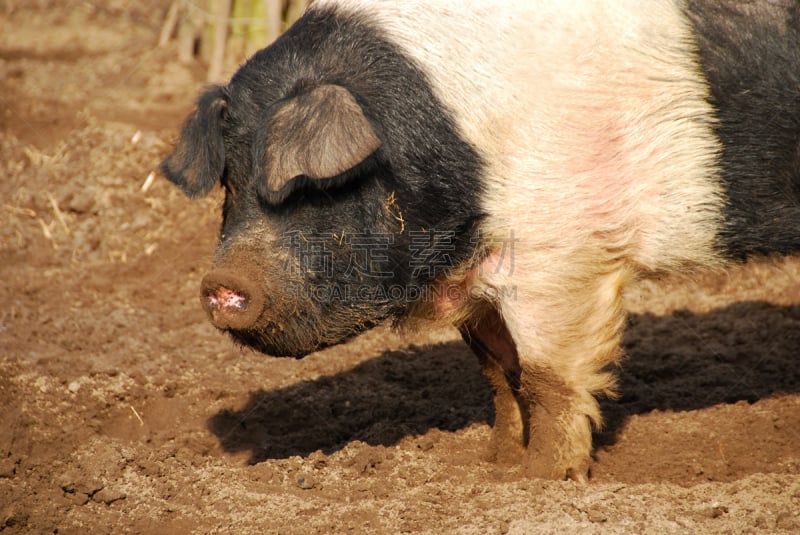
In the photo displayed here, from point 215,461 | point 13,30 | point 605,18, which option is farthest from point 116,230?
point 13,30

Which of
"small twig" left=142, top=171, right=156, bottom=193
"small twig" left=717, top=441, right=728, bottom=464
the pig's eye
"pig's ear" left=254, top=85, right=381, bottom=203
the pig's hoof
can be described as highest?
"pig's ear" left=254, top=85, right=381, bottom=203

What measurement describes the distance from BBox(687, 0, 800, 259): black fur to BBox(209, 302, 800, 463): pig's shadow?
4.40ft

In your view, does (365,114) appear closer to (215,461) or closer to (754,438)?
(215,461)

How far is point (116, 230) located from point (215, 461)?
3.38m

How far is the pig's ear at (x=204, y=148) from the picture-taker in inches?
147

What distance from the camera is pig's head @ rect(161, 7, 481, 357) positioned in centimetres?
350

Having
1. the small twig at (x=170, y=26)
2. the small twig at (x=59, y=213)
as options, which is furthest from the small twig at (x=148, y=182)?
the small twig at (x=170, y=26)

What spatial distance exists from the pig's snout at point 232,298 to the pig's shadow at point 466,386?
126cm

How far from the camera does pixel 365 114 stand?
3.54 meters

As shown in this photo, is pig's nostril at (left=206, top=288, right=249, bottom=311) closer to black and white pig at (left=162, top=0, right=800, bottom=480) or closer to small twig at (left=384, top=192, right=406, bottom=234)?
black and white pig at (left=162, top=0, right=800, bottom=480)

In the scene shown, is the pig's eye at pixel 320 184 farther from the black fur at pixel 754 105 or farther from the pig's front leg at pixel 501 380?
the black fur at pixel 754 105

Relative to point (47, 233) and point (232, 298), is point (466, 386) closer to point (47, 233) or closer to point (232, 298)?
point (232, 298)

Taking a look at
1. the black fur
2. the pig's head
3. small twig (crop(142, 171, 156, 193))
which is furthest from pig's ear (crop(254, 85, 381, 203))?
small twig (crop(142, 171, 156, 193))

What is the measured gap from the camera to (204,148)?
12.2 feet
